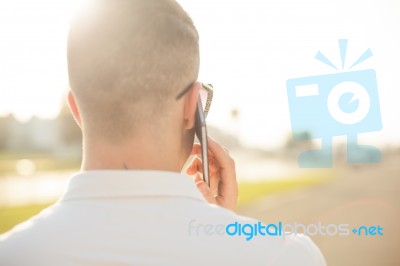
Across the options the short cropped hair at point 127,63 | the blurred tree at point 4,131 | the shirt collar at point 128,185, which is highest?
the short cropped hair at point 127,63

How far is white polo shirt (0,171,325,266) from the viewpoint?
5.29ft

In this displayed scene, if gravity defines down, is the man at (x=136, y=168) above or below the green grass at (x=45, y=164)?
above

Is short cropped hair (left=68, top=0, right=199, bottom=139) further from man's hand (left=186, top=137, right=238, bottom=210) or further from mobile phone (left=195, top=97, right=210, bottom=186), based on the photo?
man's hand (left=186, top=137, right=238, bottom=210)

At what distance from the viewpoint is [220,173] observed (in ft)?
7.84

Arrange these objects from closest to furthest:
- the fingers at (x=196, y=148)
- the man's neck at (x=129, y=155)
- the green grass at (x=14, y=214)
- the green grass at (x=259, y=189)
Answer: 1. the man's neck at (x=129, y=155)
2. the fingers at (x=196, y=148)
3. the green grass at (x=14, y=214)
4. the green grass at (x=259, y=189)

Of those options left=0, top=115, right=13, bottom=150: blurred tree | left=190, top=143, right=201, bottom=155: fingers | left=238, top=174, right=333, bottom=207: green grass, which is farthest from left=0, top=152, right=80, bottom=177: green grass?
left=190, top=143, right=201, bottom=155: fingers

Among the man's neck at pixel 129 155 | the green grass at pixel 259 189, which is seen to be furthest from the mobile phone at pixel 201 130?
the green grass at pixel 259 189

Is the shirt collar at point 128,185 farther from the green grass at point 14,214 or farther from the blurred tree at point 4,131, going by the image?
the blurred tree at point 4,131

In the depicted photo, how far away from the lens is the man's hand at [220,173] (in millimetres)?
2344

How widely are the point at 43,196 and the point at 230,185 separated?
19.8 metres

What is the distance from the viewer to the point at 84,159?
1831mm

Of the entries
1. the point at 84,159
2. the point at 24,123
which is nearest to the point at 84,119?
the point at 84,159

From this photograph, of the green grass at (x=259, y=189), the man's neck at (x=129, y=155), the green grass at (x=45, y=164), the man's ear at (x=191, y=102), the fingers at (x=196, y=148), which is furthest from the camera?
the green grass at (x=45, y=164)

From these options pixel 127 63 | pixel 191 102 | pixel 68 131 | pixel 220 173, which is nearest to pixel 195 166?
pixel 220 173
